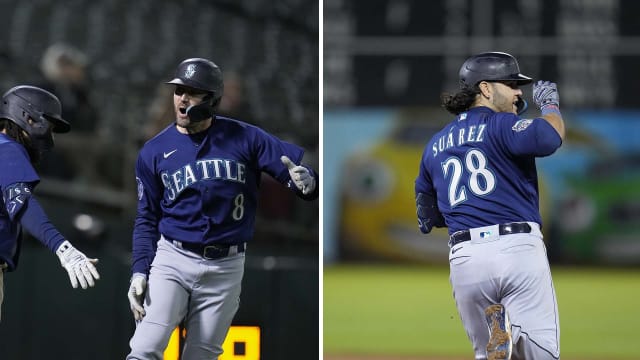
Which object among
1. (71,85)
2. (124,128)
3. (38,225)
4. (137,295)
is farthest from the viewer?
(124,128)

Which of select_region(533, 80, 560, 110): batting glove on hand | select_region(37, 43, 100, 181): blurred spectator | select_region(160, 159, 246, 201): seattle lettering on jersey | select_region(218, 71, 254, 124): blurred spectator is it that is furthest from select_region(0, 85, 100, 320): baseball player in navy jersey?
select_region(37, 43, 100, 181): blurred spectator

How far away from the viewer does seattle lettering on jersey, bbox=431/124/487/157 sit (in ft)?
13.8

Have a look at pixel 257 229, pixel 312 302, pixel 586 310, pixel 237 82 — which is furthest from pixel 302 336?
pixel 586 310

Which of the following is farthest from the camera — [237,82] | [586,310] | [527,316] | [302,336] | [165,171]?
[586,310]

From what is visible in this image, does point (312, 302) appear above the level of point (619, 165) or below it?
below

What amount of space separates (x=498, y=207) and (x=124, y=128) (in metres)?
5.77

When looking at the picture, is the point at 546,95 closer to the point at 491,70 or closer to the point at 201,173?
the point at 491,70

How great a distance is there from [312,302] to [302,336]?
0.19m

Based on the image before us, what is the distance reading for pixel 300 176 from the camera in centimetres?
425

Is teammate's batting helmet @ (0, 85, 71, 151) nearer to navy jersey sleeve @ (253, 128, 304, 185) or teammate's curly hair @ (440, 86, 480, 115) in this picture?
navy jersey sleeve @ (253, 128, 304, 185)

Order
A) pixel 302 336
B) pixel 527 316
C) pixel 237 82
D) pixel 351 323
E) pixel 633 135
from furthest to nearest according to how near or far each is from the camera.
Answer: pixel 633 135, pixel 351 323, pixel 237 82, pixel 302 336, pixel 527 316

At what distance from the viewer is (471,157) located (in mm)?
4215

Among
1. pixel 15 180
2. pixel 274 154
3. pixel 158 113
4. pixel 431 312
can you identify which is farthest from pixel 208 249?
pixel 431 312

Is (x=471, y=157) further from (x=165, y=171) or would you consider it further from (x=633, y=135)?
(x=633, y=135)
